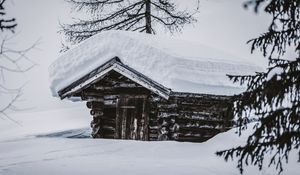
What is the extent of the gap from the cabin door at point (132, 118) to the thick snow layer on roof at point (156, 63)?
1.25 meters

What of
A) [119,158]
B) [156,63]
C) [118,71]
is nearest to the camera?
[119,158]

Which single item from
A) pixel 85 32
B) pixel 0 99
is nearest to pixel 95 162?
pixel 85 32

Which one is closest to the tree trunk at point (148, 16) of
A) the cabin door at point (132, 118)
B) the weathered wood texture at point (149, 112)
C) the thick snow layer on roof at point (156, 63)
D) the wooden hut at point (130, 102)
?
the thick snow layer on roof at point (156, 63)

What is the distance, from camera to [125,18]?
18141 millimetres

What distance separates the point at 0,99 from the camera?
60812 mm

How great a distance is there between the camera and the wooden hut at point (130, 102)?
37.2 feet

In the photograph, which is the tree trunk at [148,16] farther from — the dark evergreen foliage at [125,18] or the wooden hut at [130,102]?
the wooden hut at [130,102]

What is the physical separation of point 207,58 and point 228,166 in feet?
17.8

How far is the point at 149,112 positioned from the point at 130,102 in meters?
0.71

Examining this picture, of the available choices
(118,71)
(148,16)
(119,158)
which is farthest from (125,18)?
(119,158)

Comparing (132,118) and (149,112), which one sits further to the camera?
(132,118)

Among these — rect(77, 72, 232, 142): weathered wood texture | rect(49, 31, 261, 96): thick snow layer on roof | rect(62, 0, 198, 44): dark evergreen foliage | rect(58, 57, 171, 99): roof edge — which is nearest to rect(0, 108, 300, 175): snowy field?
rect(77, 72, 232, 142): weathered wood texture

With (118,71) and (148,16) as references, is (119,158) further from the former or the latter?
(148,16)

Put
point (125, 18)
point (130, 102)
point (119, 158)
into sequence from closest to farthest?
point (119, 158) → point (130, 102) → point (125, 18)
